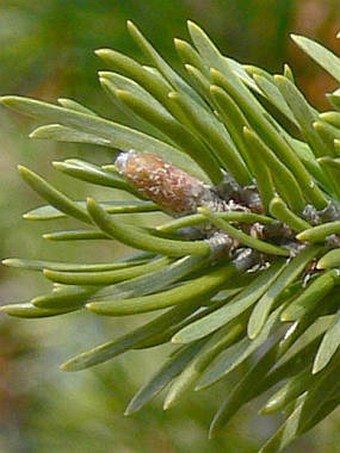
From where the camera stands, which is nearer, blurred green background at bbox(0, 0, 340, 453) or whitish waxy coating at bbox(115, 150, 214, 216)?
whitish waxy coating at bbox(115, 150, 214, 216)

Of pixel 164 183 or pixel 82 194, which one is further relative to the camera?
pixel 82 194

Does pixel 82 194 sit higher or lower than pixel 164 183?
lower

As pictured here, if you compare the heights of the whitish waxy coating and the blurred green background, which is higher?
the whitish waxy coating

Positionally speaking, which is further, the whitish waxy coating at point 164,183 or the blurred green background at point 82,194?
the blurred green background at point 82,194

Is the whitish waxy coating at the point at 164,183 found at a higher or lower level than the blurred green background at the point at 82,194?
higher
